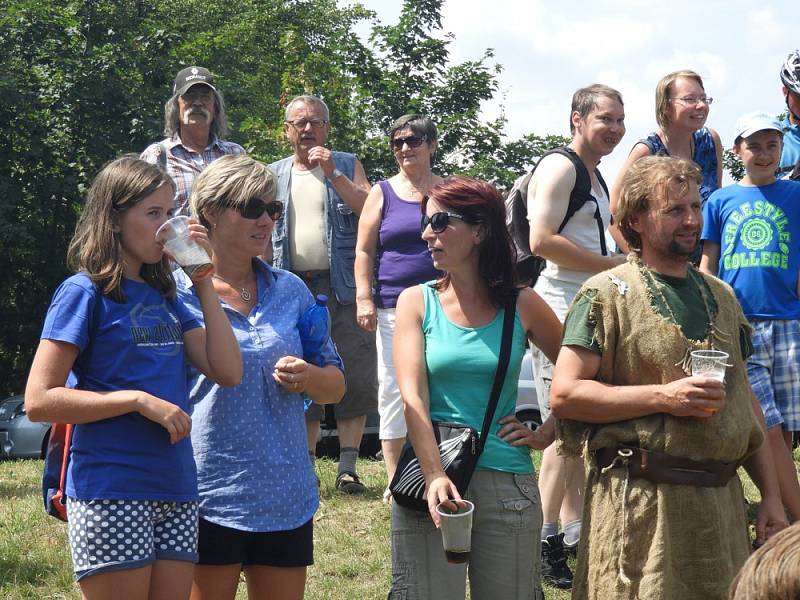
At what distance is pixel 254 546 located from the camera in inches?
137

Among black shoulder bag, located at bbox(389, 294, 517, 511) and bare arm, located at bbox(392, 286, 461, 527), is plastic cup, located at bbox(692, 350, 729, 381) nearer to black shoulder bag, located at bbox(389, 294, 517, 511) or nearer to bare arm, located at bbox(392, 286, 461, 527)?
black shoulder bag, located at bbox(389, 294, 517, 511)

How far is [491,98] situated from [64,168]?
1065cm

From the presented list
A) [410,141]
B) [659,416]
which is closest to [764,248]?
[659,416]

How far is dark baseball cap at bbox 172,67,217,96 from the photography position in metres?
6.23

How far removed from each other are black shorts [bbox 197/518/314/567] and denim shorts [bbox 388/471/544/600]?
31cm

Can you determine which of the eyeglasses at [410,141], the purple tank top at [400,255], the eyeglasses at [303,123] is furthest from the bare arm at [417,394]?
Result: the eyeglasses at [303,123]

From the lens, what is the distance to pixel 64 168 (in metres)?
24.6

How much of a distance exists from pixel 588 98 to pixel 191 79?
7.53 ft

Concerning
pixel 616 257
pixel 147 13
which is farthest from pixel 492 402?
pixel 147 13

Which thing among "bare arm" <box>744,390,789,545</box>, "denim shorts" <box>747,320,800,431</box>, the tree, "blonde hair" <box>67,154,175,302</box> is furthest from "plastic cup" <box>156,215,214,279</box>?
the tree

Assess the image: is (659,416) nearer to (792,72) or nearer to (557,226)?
(557,226)

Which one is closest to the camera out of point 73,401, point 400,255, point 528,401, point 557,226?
point 73,401

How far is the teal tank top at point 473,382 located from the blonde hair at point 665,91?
7.56ft

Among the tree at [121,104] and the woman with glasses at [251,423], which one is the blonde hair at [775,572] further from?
the tree at [121,104]
